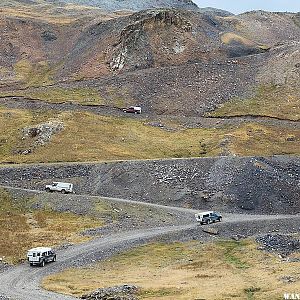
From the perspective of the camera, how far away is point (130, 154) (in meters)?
93.9

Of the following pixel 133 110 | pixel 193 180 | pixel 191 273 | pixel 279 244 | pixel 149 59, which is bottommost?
pixel 279 244

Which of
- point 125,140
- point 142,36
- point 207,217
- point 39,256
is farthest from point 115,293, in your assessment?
point 142,36

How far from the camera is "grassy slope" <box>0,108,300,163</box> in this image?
9231cm

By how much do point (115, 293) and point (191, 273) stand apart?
1086cm

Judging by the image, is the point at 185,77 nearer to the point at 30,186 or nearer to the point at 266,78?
the point at 266,78

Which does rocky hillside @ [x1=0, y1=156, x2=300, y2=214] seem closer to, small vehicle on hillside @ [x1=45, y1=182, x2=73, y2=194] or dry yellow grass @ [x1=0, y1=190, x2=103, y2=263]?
small vehicle on hillside @ [x1=45, y1=182, x2=73, y2=194]

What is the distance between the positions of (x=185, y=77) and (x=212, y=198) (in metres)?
61.5

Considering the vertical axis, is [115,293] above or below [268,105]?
below

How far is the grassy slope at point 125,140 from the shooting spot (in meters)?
92.3

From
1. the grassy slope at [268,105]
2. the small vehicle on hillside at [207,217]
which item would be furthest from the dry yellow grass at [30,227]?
the grassy slope at [268,105]

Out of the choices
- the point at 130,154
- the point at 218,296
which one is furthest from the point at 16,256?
the point at 130,154

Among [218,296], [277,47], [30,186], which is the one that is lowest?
[30,186]

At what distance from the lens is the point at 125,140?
102 meters

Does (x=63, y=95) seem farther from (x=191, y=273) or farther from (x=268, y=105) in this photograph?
(x=191, y=273)
